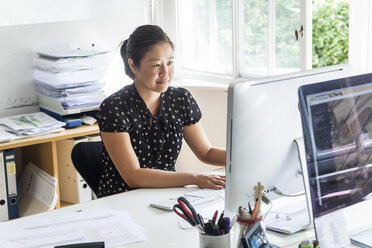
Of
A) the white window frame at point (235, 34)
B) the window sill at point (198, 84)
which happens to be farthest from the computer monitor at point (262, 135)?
the window sill at point (198, 84)

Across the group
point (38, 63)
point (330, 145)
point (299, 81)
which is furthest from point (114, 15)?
point (330, 145)

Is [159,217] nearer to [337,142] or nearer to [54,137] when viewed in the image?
[337,142]

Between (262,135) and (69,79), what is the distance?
72.9 inches

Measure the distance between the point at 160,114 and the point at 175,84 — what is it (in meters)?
1.35

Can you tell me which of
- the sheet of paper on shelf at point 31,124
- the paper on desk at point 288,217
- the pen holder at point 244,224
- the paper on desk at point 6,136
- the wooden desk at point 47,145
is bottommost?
the wooden desk at point 47,145

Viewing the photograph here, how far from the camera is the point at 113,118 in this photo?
2.20 m

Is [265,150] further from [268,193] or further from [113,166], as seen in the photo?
[113,166]

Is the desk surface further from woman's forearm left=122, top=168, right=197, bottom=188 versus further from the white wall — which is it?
the white wall

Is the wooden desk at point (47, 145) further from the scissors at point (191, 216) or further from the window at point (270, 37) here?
the scissors at point (191, 216)

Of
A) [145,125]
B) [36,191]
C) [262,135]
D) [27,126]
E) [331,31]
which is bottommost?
[36,191]

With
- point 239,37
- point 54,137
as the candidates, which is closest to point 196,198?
point 54,137

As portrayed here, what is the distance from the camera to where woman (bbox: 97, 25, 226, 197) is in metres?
2.20

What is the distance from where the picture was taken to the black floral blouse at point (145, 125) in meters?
2.23

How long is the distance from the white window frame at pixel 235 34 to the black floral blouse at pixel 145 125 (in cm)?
45
